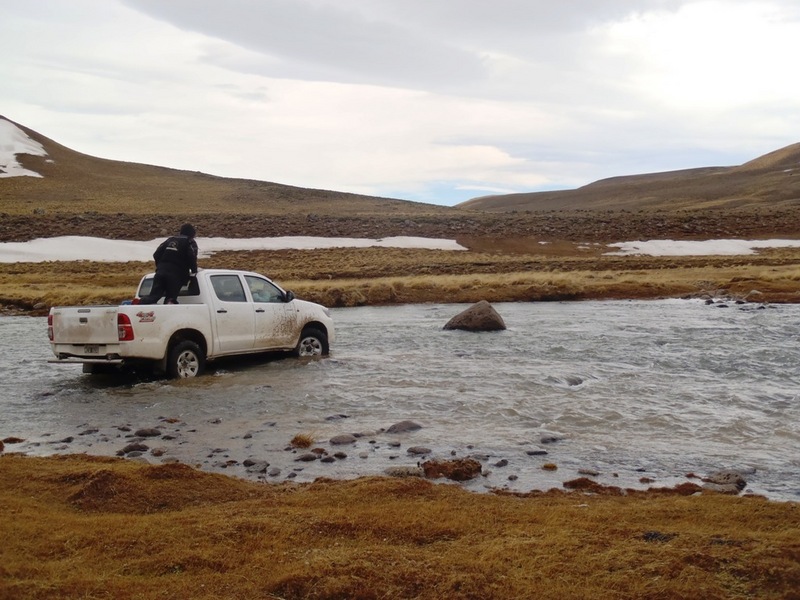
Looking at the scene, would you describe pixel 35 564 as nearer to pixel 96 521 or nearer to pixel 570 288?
pixel 96 521

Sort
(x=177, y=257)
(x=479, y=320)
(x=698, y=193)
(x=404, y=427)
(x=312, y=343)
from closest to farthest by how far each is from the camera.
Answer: (x=404, y=427) → (x=177, y=257) → (x=312, y=343) → (x=479, y=320) → (x=698, y=193)

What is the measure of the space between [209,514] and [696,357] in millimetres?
11599

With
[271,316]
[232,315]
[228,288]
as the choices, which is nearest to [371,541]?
[232,315]

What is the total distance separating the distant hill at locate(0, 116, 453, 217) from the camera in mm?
72250

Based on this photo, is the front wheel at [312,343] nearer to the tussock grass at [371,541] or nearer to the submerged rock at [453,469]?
the submerged rock at [453,469]

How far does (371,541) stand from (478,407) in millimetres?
5759

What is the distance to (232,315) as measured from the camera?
13664 mm

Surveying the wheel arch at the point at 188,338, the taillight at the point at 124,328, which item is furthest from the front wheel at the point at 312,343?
the taillight at the point at 124,328

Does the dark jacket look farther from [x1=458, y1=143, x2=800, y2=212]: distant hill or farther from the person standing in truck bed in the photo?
[x1=458, y1=143, x2=800, y2=212]: distant hill

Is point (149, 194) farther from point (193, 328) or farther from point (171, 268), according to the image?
point (193, 328)

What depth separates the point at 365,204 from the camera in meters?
87.4

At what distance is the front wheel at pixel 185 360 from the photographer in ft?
41.2

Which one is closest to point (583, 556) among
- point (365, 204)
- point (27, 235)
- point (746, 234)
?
point (27, 235)

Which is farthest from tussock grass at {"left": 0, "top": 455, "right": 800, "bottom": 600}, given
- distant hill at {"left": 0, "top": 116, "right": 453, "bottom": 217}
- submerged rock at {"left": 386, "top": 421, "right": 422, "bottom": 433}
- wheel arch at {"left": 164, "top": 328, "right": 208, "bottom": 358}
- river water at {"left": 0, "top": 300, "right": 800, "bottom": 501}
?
distant hill at {"left": 0, "top": 116, "right": 453, "bottom": 217}
